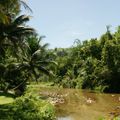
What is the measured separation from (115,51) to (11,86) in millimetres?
22363

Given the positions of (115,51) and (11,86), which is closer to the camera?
(11,86)

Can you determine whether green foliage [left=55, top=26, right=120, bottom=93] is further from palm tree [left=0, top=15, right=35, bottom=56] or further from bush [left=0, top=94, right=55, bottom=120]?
bush [left=0, top=94, right=55, bottom=120]

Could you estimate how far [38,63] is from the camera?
37.4 meters

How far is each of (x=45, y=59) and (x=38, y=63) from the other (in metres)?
1.95

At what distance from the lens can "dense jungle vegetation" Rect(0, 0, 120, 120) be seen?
23.8 meters

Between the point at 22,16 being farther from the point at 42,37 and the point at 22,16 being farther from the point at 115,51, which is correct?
the point at 115,51

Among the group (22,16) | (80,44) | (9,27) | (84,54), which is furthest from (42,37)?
(80,44)

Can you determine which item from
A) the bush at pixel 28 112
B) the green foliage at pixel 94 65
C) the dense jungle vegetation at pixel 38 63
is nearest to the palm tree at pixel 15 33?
the dense jungle vegetation at pixel 38 63

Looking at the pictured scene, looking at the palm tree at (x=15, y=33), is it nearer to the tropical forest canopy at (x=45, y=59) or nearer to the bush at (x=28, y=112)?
the tropical forest canopy at (x=45, y=59)

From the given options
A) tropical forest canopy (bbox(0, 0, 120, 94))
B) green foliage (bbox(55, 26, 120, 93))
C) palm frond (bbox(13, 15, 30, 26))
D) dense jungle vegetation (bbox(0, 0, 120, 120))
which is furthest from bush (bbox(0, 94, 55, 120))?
green foliage (bbox(55, 26, 120, 93))

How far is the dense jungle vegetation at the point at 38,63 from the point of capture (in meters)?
23.8

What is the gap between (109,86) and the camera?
2108 inches

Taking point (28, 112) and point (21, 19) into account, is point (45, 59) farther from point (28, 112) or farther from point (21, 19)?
point (28, 112)

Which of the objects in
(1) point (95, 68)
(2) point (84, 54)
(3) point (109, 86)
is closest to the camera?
(3) point (109, 86)
